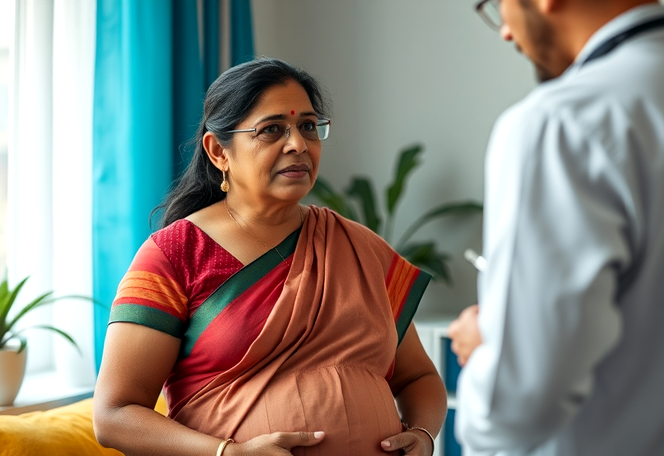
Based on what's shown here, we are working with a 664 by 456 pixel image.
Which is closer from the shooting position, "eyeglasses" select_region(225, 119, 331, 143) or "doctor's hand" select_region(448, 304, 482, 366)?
"doctor's hand" select_region(448, 304, 482, 366)

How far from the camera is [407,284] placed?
1.95m

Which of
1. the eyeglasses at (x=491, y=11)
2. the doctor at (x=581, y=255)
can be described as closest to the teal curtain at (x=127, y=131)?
the eyeglasses at (x=491, y=11)

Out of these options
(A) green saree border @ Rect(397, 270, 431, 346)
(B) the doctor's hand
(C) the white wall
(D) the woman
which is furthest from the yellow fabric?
(C) the white wall

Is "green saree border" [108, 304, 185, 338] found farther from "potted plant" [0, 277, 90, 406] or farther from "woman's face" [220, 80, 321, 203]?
"potted plant" [0, 277, 90, 406]

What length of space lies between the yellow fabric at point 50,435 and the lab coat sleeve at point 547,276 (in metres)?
1.35

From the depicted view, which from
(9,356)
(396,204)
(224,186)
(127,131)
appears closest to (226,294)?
(224,186)

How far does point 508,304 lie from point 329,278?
3.37 feet

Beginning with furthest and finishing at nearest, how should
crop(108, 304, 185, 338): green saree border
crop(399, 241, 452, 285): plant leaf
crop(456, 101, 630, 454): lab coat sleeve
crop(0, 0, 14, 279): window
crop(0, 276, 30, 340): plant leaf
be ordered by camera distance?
crop(399, 241, 452, 285): plant leaf, crop(0, 0, 14, 279): window, crop(0, 276, 30, 340): plant leaf, crop(108, 304, 185, 338): green saree border, crop(456, 101, 630, 454): lab coat sleeve

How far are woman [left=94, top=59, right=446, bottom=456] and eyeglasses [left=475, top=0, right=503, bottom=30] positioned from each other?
795 mm

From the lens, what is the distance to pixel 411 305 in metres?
1.93

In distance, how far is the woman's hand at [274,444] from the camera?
1531 millimetres

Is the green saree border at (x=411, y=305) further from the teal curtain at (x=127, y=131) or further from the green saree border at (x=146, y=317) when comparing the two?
the teal curtain at (x=127, y=131)

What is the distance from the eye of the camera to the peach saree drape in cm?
162

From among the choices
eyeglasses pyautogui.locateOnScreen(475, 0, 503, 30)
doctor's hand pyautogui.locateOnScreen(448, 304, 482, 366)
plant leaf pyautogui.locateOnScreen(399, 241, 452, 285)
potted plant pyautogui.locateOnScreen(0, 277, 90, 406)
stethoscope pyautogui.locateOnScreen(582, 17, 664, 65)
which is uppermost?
eyeglasses pyautogui.locateOnScreen(475, 0, 503, 30)
